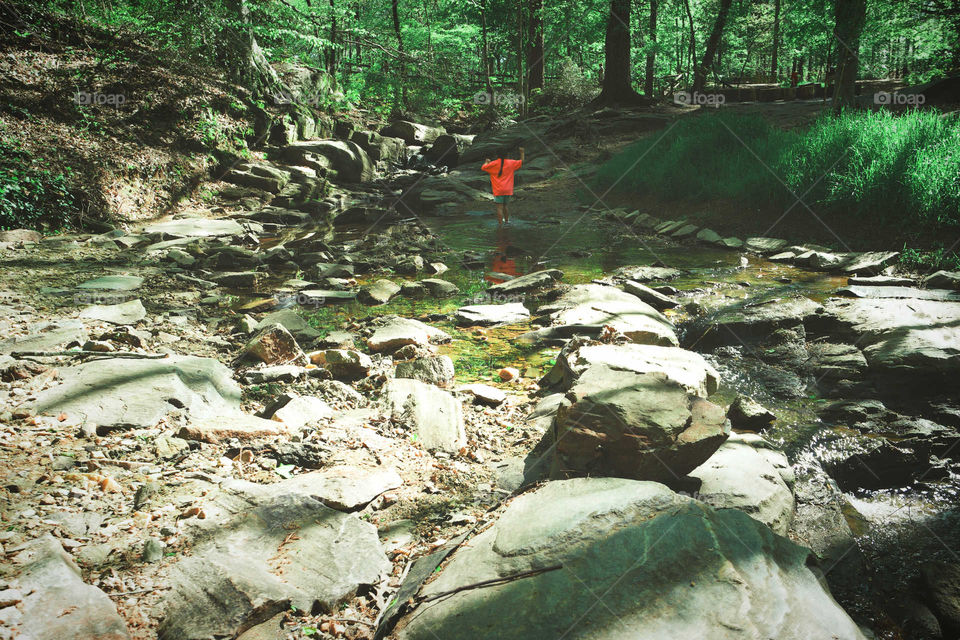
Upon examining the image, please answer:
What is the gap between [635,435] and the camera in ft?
9.46

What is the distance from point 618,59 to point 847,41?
8972 millimetres

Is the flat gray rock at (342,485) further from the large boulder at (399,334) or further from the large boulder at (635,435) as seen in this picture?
the large boulder at (399,334)

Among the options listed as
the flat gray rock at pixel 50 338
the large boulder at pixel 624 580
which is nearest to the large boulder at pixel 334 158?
the flat gray rock at pixel 50 338

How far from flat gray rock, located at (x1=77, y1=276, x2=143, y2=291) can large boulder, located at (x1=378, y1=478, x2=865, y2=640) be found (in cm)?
572

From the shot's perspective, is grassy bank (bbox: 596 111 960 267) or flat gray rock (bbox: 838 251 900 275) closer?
flat gray rock (bbox: 838 251 900 275)

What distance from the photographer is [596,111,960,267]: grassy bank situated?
7516 mm

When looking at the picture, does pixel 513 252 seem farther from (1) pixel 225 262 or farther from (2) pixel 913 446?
(2) pixel 913 446

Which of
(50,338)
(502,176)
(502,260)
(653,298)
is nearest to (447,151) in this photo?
(502,176)

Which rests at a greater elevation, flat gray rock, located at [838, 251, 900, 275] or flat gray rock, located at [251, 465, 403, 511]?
flat gray rock, located at [838, 251, 900, 275]

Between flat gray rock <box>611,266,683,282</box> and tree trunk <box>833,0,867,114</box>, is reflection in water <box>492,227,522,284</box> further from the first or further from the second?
tree trunk <box>833,0,867,114</box>

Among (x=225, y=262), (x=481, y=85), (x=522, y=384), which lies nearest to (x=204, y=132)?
(x=225, y=262)

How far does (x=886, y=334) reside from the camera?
15.9 feet

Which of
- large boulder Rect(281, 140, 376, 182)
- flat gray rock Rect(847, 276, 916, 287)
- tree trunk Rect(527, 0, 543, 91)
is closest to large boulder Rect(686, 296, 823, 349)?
flat gray rock Rect(847, 276, 916, 287)

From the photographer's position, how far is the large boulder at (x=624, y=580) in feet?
5.90
